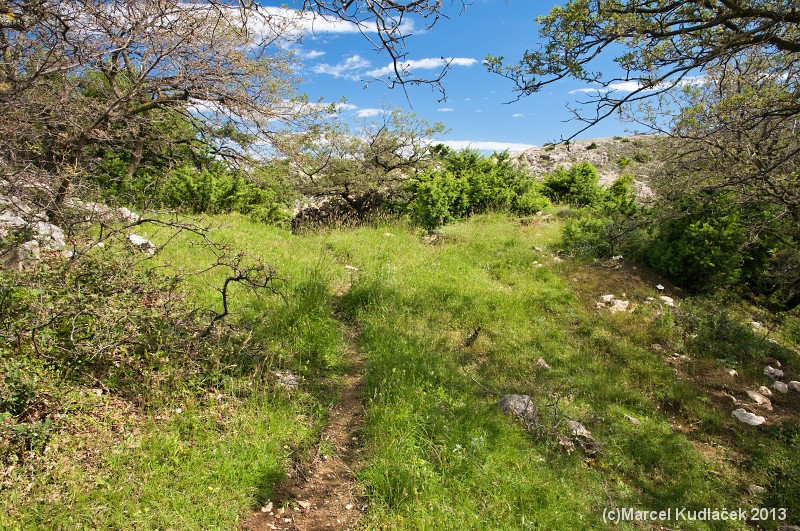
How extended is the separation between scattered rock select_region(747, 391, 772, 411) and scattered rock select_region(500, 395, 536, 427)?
3.05 meters

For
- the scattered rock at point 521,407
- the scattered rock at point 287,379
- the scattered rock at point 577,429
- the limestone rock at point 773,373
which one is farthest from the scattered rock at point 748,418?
the scattered rock at point 287,379

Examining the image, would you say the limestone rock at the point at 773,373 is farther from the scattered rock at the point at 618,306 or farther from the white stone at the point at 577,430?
the white stone at the point at 577,430

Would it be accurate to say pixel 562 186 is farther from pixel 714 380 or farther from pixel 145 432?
pixel 145 432

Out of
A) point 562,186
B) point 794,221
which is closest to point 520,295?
point 794,221

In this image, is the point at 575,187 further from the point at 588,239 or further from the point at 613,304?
the point at 613,304

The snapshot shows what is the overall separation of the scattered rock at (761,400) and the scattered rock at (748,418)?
366 mm

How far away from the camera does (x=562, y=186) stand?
15812mm

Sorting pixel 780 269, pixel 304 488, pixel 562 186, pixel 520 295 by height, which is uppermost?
pixel 562 186

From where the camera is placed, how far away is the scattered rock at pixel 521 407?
4.16 metres

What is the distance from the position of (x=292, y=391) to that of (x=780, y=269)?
762cm

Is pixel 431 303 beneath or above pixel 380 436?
above

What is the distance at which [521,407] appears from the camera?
432cm

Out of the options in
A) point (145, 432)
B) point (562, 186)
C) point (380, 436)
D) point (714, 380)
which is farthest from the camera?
point (562, 186)

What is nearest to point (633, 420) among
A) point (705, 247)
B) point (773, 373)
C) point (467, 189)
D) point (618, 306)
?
point (773, 373)
